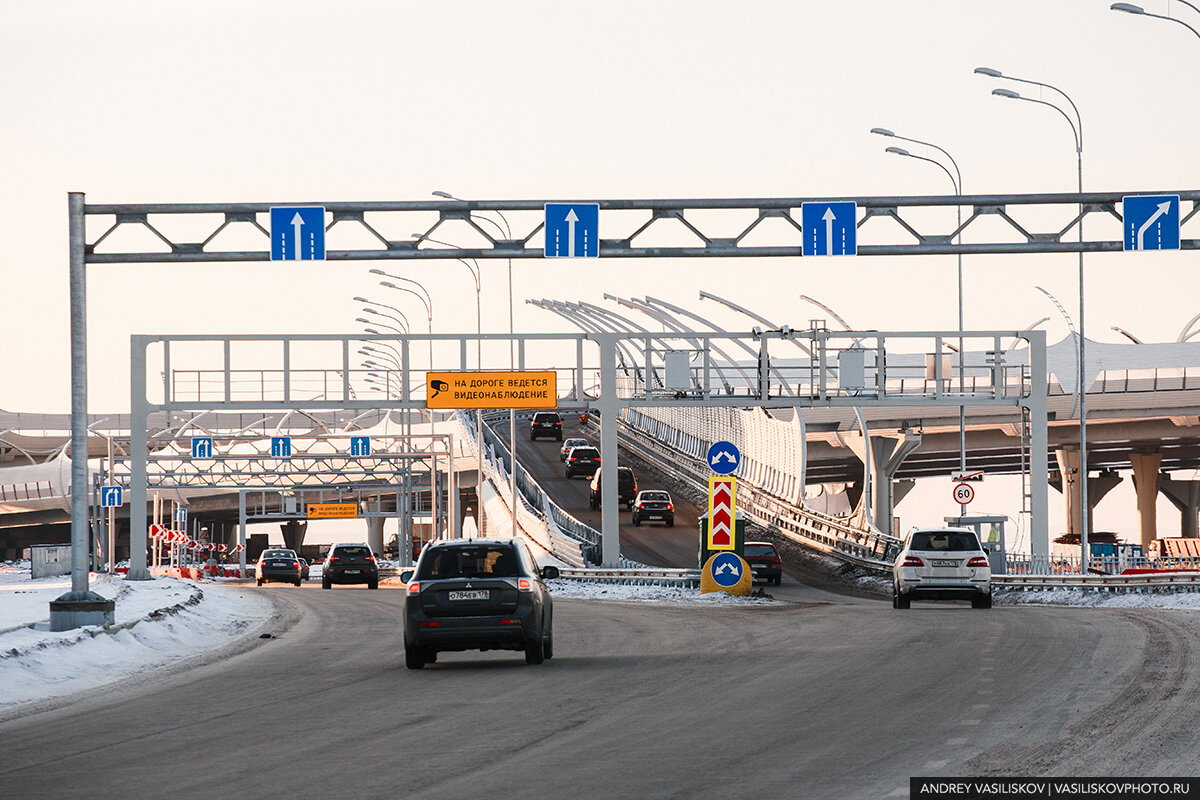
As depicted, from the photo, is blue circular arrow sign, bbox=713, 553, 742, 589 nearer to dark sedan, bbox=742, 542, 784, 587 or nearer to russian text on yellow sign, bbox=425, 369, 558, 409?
dark sedan, bbox=742, 542, 784, 587

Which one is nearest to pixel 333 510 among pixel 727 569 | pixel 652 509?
pixel 652 509

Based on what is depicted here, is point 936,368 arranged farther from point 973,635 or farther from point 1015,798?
point 1015,798

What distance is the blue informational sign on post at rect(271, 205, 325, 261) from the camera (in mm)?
27312

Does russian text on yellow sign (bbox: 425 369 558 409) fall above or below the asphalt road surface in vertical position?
above

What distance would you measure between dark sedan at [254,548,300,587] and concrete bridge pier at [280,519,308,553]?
4158 inches

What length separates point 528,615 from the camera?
18.4 metres

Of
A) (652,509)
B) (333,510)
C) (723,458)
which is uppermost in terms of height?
(723,458)

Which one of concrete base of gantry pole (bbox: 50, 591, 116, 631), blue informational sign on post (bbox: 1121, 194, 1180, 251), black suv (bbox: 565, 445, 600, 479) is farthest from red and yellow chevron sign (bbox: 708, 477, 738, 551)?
black suv (bbox: 565, 445, 600, 479)

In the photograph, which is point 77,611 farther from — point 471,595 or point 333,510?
point 333,510

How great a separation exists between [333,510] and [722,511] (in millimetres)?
72675

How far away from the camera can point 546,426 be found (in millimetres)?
102188

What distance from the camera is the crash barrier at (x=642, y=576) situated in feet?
130

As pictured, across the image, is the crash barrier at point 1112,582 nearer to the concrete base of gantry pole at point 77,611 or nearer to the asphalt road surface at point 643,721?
the asphalt road surface at point 643,721

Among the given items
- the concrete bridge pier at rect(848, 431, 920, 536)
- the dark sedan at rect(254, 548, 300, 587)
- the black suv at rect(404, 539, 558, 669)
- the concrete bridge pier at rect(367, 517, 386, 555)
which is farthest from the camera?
the concrete bridge pier at rect(367, 517, 386, 555)
